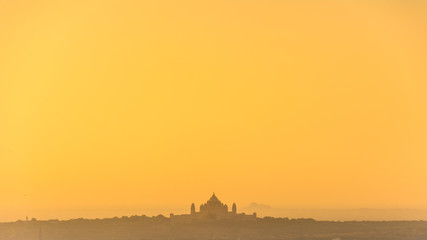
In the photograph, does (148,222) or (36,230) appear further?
(148,222)

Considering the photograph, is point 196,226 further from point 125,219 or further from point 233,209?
point 125,219

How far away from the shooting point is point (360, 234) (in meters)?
179

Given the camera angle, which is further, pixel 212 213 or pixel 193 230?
pixel 212 213

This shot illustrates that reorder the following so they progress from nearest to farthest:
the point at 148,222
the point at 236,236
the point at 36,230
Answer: the point at 236,236 < the point at 36,230 < the point at 148,222

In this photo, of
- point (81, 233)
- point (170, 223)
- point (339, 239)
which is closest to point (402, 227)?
point (339, 239)

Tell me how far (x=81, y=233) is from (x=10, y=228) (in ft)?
44.3

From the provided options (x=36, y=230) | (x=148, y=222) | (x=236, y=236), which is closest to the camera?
(x=236, y=236)

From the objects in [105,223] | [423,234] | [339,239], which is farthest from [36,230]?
[423,234]

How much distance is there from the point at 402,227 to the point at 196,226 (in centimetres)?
4964

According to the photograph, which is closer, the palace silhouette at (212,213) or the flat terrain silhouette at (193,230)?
the flat terrain silhouette at (193,230)

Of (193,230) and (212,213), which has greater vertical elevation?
(212,213)

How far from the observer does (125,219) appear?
191 metres

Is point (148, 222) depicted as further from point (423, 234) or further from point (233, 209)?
point (423, 234)

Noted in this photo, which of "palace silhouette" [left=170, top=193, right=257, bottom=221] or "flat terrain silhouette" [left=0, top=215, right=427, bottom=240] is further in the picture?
"palace silhouette" [left=170, top=193, right=257, bottom=221]
